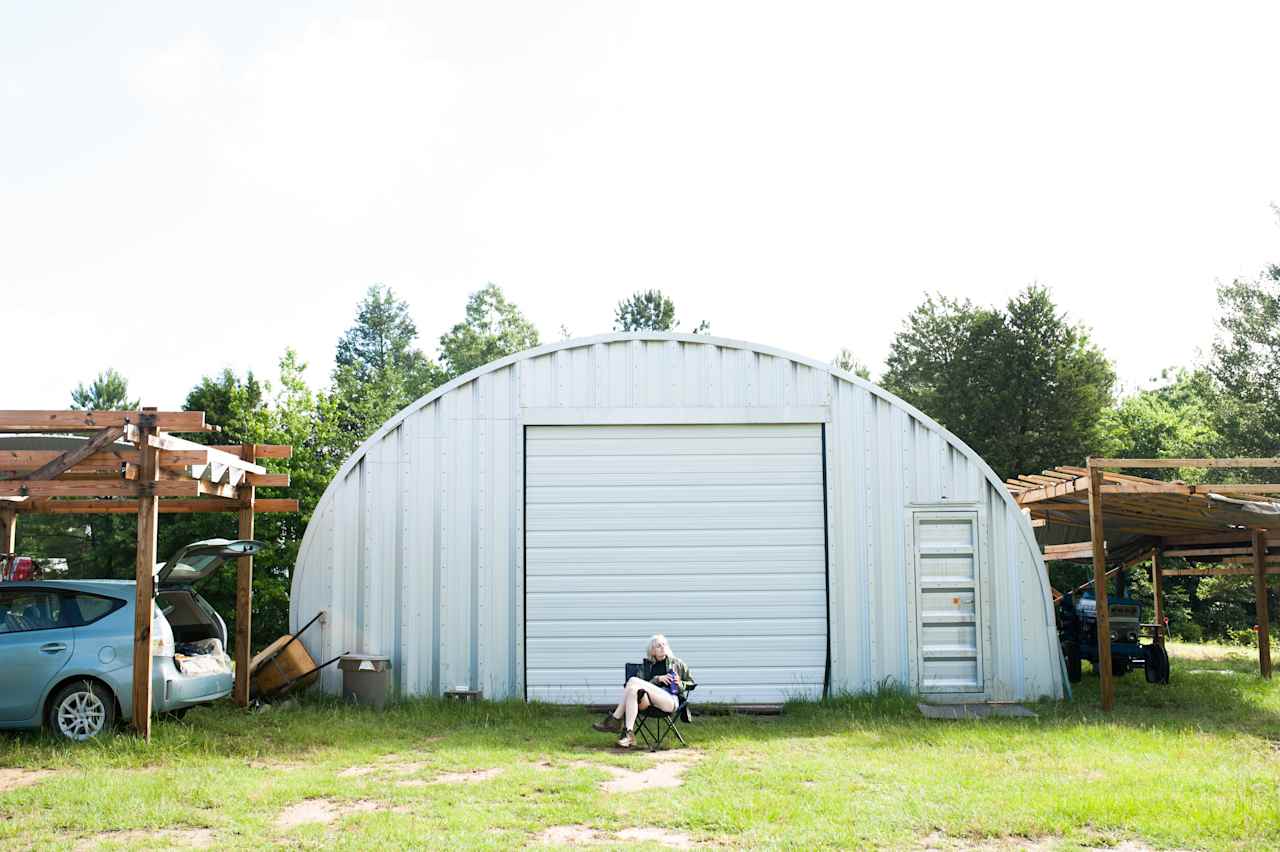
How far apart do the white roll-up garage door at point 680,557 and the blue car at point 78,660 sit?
3894 millimetres

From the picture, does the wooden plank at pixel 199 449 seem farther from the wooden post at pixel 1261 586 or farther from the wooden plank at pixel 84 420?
the wooden post at pixel 1261 586

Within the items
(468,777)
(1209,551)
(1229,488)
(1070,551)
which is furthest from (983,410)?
(468,777)

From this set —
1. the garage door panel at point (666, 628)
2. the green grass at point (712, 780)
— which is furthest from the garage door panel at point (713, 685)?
the green grass at point (712, 780)

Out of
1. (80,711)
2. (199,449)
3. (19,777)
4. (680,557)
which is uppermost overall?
(199,449)

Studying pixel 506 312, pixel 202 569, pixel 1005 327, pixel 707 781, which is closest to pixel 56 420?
pixel 202 569

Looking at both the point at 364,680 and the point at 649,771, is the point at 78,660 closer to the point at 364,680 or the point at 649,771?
the point at 364,680

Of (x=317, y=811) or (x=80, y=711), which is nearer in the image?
(x=317, y=811)

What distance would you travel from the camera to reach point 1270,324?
32219mm

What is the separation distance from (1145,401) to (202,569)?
127 feet

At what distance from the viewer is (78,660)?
9406 mm

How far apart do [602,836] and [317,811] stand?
6.34ft

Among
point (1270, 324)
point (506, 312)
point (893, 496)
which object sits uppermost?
point (506, 312)

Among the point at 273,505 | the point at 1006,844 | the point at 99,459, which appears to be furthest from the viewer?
the point at 273,505

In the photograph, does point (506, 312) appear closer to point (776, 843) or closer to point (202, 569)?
point (202, 569)
